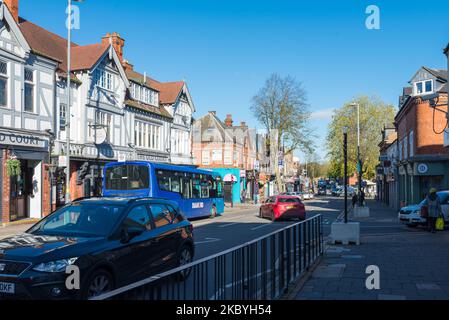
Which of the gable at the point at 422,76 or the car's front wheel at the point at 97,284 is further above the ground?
the gable at the point at 422,76

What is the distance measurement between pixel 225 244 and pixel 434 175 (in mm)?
20552

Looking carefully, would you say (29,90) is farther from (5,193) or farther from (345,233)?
(345,233)

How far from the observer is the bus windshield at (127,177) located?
21.0 m

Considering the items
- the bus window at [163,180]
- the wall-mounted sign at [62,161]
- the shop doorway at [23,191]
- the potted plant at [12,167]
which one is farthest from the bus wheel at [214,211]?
the potted plant at [12,167]

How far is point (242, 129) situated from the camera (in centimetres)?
6806

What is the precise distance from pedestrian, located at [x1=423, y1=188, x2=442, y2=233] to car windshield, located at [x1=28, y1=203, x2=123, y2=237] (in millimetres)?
14412

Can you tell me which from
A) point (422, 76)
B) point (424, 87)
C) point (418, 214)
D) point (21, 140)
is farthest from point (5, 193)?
point (422, 76)

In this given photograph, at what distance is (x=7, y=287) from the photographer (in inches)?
225

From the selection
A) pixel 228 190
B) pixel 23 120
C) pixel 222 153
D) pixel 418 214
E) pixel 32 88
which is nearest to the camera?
pixel 418 214

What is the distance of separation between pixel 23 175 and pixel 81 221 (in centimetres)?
1829

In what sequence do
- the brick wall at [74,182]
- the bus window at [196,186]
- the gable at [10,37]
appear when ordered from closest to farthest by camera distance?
1. the gable at [10,37]
2. the bus window at [196,186]
3. the brick wall at [74,182]

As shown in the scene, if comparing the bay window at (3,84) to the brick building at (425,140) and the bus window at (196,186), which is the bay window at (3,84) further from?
the brick building at (425,140)

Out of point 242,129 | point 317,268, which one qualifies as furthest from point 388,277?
point 242,129

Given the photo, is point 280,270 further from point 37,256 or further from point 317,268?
point 37,256
